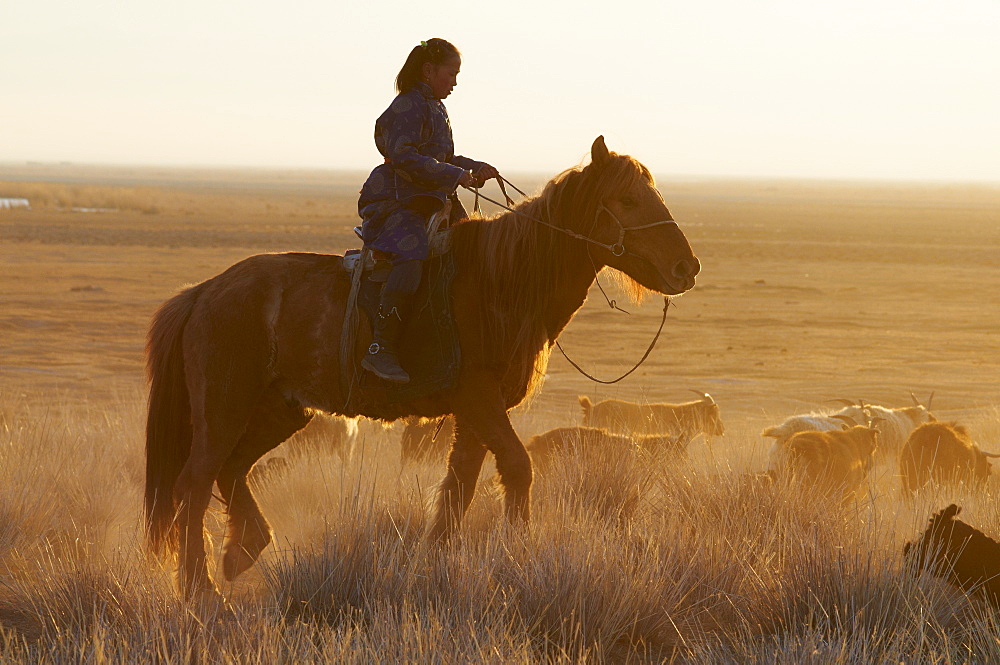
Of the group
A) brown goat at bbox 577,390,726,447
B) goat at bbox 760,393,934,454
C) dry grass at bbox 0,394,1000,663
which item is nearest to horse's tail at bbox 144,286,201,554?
dry grass at bbox 0,394,1000,663

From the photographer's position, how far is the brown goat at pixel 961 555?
500cm

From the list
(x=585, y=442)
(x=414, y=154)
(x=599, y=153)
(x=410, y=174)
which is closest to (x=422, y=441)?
(x=585, y=442)

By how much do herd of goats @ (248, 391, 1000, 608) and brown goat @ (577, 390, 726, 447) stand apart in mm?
10

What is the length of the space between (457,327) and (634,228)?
1065 millimetres

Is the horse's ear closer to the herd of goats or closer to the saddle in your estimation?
the saddle

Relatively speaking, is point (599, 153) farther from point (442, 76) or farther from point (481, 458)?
point (481, 458)

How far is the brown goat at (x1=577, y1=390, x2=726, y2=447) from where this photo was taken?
10.6m

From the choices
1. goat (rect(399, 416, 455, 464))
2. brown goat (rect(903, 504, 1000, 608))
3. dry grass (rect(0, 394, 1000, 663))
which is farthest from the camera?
goat (rect(399, 416, 455, 464))

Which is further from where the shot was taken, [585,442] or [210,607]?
[585,442]

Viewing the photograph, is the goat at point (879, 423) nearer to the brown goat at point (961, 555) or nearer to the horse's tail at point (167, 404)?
the brown goat at point (961, 555)

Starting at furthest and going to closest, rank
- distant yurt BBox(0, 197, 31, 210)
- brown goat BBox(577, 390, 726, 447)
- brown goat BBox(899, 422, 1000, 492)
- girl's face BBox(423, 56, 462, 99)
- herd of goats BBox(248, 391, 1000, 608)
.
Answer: distant yurt BBox(0, 197, 31, 210) → brown goat BBox(577, 390, 726, 447) → brown goat BBox(899, 422, 1000, 492) → girl's face BBox(423, 56, 462, 99) → herd of goats BBox(248, 391, 1000, 608)

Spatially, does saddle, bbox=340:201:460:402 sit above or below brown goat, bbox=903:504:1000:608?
above

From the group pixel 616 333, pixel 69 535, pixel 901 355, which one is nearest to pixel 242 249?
pixel 616 333

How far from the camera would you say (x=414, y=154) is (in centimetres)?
542
